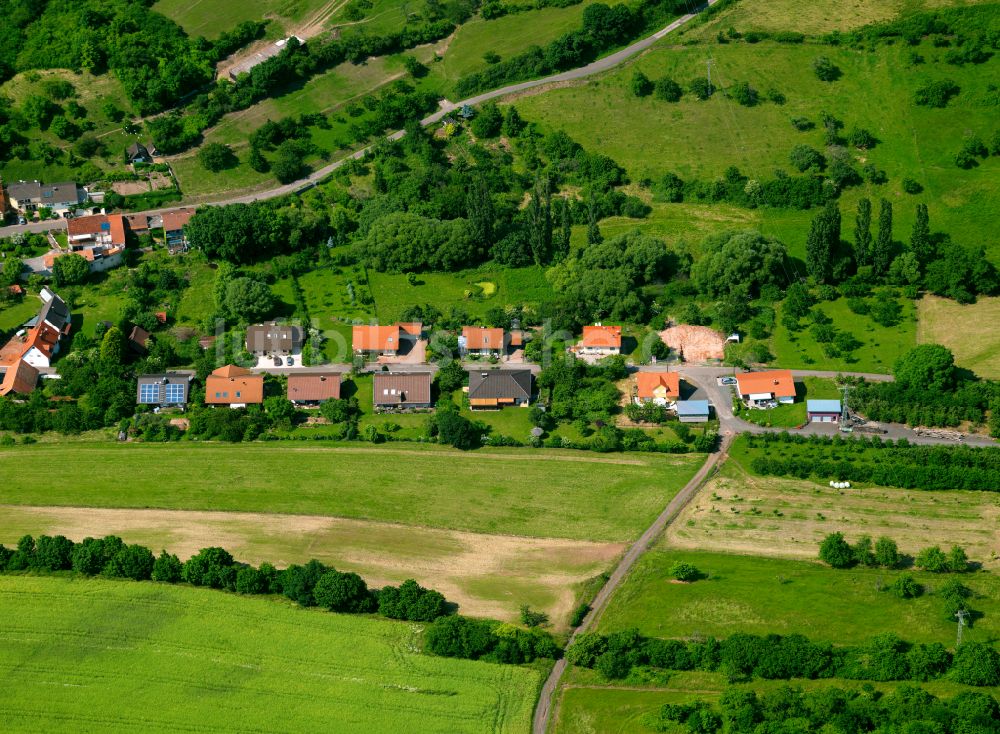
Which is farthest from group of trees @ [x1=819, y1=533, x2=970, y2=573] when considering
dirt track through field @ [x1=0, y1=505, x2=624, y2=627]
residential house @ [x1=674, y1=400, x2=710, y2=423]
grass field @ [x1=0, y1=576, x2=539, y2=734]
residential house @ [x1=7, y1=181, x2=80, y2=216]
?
residential house @ [x1=7, y1=181, x2=80, y2=216]

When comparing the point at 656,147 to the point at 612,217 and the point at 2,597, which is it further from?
the point at 2,597

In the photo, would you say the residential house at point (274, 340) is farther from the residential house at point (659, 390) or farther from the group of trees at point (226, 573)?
the residential house at point (659, 390)

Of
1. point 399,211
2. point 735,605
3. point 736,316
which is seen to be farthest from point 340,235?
point 735,605

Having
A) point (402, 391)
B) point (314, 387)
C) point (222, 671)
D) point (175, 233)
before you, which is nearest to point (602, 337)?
point (402, 391)

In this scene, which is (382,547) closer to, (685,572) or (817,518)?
(685,572)

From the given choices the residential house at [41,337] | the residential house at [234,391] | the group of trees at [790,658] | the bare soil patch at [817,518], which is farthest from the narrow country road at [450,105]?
the group of trees at [790,658]

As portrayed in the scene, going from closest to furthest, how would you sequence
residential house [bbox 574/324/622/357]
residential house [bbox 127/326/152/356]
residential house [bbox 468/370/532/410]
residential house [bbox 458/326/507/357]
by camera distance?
residential house [bbox 468/370/532/410]
residential house [bbox 574/324/622/357]
residential house [bbox 458/326/507/357]
residential house [bbox 127/326/152/356]

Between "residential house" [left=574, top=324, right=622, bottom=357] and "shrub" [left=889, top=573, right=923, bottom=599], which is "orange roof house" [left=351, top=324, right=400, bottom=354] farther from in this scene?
"shrub" [left=889, top=573, right=923, bottom=599]
